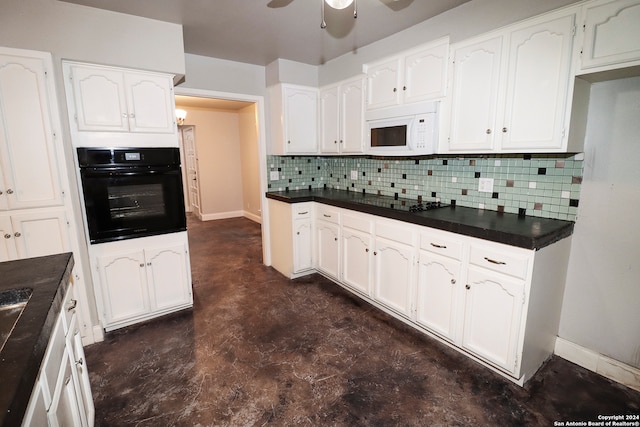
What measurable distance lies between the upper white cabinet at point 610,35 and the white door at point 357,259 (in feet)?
6.07

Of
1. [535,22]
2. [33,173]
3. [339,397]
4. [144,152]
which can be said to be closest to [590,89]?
[535,22]

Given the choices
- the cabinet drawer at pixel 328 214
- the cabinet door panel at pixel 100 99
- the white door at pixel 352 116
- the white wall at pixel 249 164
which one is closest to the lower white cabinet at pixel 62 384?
the cabinet door panel at pixel 100 99

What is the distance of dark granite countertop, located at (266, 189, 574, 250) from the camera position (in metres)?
1.73

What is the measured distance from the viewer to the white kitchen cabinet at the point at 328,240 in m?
3.18

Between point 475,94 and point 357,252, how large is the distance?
5.35 ft

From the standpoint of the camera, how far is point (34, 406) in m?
0.76

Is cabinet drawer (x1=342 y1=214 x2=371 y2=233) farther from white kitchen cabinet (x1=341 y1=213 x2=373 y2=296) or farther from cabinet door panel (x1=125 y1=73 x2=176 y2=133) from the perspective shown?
cabinet door panel (x1=125 y1=73 x2=176 y2=133)

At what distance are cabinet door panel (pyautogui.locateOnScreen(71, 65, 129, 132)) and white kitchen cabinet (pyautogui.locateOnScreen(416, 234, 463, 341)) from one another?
8.33 ft

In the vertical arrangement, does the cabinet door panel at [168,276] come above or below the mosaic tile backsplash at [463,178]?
below

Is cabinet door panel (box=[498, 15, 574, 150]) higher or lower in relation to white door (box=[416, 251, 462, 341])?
higher

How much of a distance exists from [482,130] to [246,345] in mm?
2356

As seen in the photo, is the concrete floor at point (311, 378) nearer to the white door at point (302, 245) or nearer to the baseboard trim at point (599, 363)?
the baseboard trim at point (599, 363)

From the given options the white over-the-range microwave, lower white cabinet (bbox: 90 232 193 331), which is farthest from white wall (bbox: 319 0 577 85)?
lower white cabinet (bbox: 90 232 193 331)

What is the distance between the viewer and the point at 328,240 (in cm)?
332
